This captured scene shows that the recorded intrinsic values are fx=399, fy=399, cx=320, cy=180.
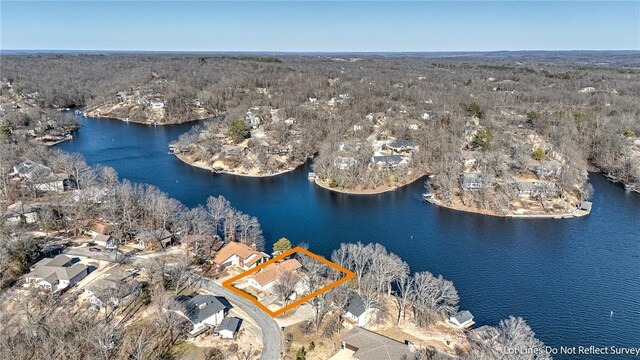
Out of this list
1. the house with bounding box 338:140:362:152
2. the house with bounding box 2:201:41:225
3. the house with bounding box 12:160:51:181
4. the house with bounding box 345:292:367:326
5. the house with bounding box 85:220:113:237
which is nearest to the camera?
the house with bounding box 345:292:367:326

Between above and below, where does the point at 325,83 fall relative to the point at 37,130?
above

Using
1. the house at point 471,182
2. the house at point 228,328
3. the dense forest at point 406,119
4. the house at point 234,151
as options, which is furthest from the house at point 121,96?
the house at point 228,328

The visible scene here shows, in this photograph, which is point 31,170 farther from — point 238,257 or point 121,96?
point 121,96

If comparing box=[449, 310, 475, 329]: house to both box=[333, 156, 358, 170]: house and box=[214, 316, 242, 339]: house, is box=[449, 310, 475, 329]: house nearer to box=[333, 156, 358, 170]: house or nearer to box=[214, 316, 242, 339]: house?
box=[214, 316, 242, 339]: house

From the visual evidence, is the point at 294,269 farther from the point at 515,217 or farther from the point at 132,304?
the point at 515,217

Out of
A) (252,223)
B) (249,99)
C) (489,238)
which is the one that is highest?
(249,99)

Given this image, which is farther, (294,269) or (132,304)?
(294,269)

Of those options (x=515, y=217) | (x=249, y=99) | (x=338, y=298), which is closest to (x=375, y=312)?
(x=338, y=298)

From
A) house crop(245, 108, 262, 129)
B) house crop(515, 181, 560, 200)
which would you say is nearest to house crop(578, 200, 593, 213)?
house crop(515, 181, 560, 200)

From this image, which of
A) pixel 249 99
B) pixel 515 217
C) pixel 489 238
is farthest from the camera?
pixel 249 99
